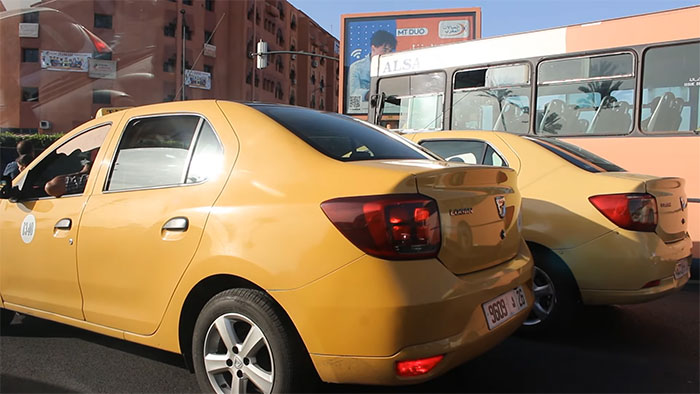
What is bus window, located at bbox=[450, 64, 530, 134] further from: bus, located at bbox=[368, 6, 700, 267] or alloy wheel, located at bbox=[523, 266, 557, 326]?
alloy wheel, located at bbox=[523, 266, 557, 326]

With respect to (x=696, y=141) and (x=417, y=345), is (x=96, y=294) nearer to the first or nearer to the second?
(x=417, y=345)

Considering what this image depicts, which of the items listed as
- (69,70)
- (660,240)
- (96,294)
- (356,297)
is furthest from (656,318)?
(69,70)

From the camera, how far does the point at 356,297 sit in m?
2.09

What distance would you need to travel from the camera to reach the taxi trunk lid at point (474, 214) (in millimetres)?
2250

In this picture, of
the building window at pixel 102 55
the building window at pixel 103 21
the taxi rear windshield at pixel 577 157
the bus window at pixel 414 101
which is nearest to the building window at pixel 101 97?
the building window at pixel 102 55

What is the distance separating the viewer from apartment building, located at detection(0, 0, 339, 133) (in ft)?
145

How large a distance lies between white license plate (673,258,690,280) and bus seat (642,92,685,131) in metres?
3.05

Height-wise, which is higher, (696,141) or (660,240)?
(696,141)

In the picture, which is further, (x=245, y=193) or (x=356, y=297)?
(x=245, y=193)

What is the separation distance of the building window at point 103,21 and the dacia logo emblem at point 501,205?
172ft

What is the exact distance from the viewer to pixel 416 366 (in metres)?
2.13

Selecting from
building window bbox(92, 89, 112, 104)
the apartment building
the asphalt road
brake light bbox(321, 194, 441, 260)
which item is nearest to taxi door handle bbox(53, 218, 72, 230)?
the asphalt road

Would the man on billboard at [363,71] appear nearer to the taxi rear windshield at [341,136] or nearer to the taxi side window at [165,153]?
the taxi rear windshield at [341,136]

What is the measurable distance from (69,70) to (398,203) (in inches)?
2033
